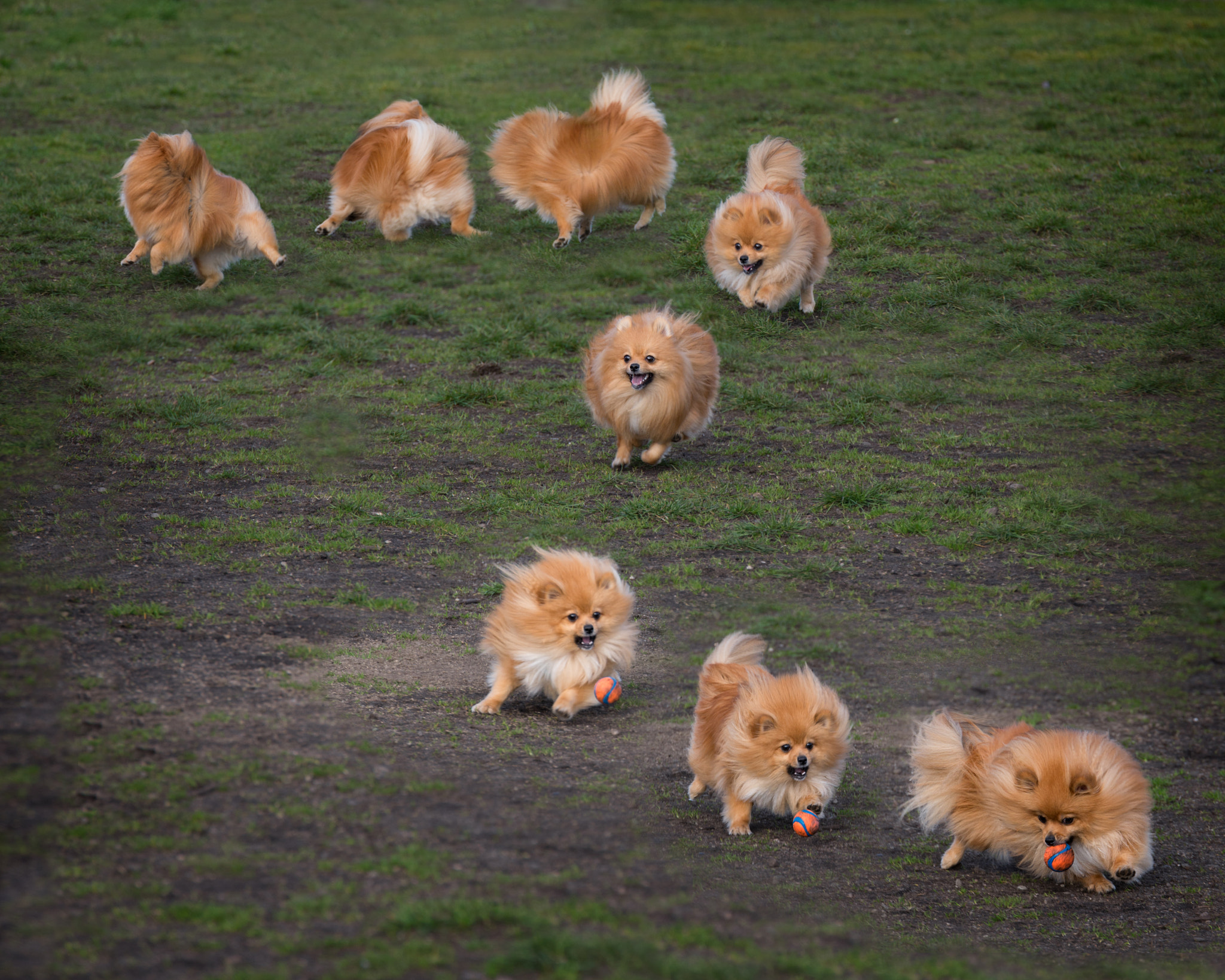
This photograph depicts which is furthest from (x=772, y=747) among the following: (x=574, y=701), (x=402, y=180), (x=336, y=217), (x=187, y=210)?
(x=336, y=217)

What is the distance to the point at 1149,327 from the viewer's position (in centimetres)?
1047

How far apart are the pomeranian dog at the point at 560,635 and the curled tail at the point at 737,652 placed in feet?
1.64

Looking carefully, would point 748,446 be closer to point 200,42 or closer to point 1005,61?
point 1005,61

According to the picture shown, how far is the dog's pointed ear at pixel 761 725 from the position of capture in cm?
487

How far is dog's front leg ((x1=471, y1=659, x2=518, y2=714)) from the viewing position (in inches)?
219

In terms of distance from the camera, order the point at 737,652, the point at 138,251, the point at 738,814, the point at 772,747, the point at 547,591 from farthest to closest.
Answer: the point at 138,251 → the point at 547,591 → the point at 737,652 → the point at 738,814 → the point at 772,747

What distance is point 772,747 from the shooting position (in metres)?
4.84

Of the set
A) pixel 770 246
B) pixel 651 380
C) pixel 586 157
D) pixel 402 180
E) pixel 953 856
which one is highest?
pixel 586 157

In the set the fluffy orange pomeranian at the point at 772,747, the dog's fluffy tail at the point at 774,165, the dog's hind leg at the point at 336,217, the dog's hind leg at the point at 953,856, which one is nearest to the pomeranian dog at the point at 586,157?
the dog's fluffy tail at the point at 774,165

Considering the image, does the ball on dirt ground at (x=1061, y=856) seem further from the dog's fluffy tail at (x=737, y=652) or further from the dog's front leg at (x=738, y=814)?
the dog's fluffy tail at (x=737, y=652)

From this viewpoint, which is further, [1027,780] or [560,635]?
[560,635]

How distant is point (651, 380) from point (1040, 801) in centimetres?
409

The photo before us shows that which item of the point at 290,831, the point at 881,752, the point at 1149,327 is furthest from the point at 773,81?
the point at 290,831

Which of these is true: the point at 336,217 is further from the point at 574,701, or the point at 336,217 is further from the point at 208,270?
the point at 574,701
